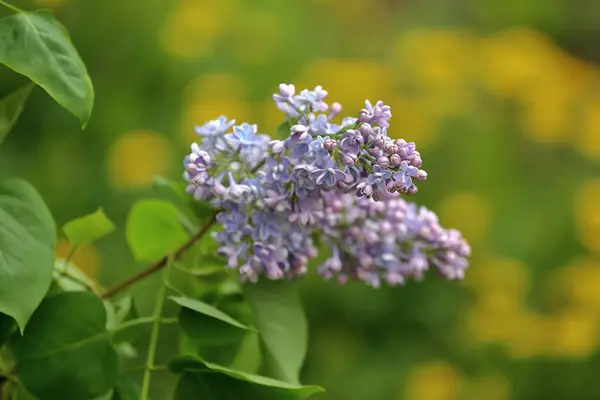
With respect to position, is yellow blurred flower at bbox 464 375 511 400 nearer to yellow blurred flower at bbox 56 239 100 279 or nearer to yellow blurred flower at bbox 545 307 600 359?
yellow blurred flower at bbox 545 307 600 359

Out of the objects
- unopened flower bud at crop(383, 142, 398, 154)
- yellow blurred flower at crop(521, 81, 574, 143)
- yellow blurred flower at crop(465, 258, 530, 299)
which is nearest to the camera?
unopened flower bud at crop(383, 142, 398, 154)

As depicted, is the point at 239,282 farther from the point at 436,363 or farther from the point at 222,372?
the point at 436,363

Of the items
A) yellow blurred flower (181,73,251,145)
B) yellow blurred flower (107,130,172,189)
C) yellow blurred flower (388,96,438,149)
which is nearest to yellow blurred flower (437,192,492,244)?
yellow blurred flower (388,96,438,149)

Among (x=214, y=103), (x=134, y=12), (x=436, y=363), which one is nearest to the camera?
(x=436, y=363)

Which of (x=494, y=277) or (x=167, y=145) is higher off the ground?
(x=494, y=277)

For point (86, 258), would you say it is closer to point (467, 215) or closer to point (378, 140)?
point (467, 215)

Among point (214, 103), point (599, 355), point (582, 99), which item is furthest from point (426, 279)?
point (582, 99)
